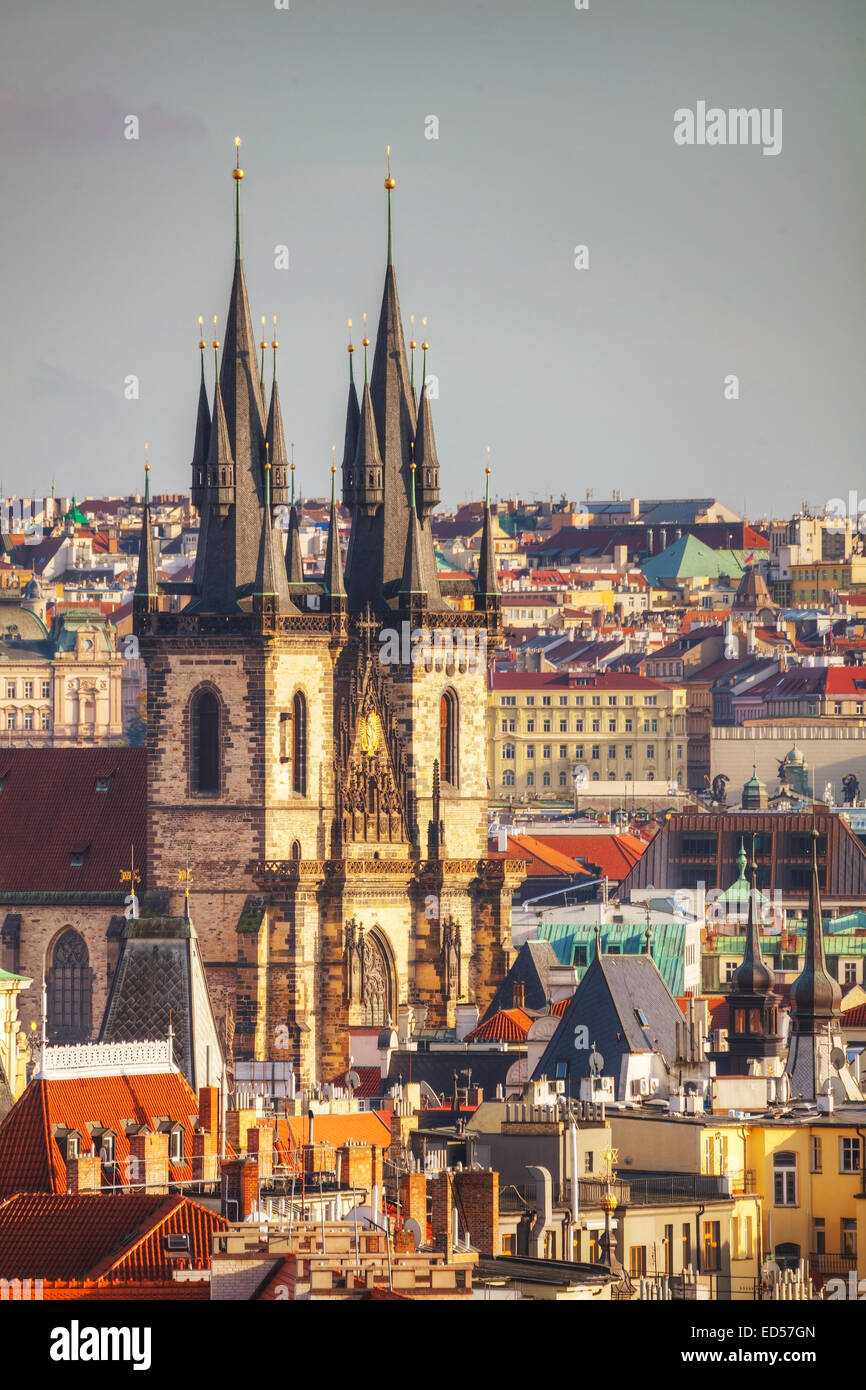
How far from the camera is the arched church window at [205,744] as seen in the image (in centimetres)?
9194

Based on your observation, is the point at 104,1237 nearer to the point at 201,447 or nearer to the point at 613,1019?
the point at 613,1019

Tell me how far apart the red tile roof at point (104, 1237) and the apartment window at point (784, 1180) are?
1536 cm

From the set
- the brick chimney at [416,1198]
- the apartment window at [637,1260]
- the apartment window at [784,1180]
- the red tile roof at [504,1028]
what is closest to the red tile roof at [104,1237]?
the brick chimney at [416,1198]

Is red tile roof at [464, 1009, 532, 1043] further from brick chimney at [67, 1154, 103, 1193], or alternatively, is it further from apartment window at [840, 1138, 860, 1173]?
brick chimney at [67, 1154, 103, 1193]

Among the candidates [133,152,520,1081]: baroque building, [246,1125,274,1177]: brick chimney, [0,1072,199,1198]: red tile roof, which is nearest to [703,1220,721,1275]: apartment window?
[246,1125,274,1177]: brick chimney

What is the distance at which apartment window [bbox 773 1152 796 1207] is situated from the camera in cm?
5775

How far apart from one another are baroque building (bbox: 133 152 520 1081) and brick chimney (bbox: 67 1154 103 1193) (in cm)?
3718

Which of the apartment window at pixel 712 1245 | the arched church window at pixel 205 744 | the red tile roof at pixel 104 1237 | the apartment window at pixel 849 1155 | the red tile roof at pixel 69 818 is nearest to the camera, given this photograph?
the red tile roof at pixel 104 1237

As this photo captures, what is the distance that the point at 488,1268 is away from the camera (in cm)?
4134

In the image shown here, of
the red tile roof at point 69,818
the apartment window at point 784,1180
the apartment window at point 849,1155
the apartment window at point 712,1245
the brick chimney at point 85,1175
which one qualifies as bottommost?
the apartment window at point 712,1245

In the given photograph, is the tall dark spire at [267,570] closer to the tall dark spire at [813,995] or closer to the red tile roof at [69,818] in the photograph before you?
the red tile roof at [69,818]

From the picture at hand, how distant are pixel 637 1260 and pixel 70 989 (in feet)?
146

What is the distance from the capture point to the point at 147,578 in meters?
94.1

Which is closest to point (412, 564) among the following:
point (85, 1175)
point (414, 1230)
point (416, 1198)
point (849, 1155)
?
point (849, 1155)
